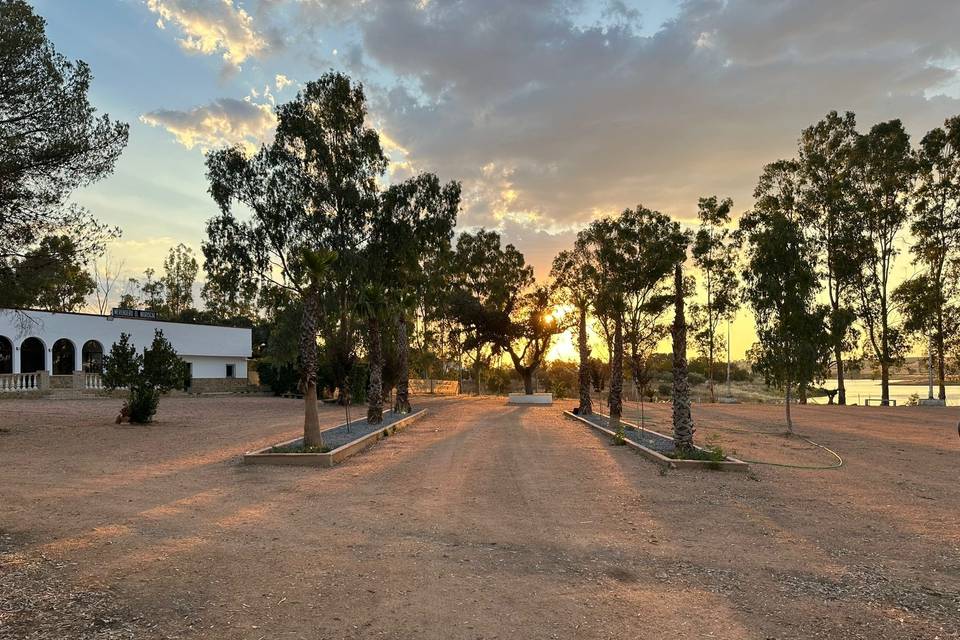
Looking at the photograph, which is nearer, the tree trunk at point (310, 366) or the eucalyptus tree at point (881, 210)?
the tree trunk at point (310, 366)

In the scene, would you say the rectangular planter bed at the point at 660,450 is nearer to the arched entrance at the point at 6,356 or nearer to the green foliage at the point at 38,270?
the green foliage at the point at 38,270

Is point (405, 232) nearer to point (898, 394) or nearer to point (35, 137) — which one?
point (35, 137)

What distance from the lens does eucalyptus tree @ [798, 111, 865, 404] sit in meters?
35.5

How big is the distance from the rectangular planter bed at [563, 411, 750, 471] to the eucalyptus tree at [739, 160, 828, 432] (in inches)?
181

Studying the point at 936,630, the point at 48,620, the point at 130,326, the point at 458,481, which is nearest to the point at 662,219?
the point at 458,481

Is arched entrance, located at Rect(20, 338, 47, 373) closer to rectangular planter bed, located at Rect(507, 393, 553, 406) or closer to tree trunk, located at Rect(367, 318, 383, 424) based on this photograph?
tree trunk, located at Rect(367, 318, 383, 424)

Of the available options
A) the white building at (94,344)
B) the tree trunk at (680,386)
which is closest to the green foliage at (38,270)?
the white building at (94,344)

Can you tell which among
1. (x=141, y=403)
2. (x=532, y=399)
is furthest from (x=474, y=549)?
(x=532, y=399)

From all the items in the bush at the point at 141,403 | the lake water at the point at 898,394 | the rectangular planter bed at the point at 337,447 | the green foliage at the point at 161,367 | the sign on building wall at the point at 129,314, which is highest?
the sign on building wall at the point at 129,314

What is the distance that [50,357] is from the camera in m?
35.7

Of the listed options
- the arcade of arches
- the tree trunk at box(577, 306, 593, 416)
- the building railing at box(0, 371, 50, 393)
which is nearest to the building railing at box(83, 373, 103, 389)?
the arcade of arches

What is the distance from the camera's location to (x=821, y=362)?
1850 centimetres

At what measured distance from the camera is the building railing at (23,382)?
2958 centimetres

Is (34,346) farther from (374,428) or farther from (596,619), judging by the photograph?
(596,619)
